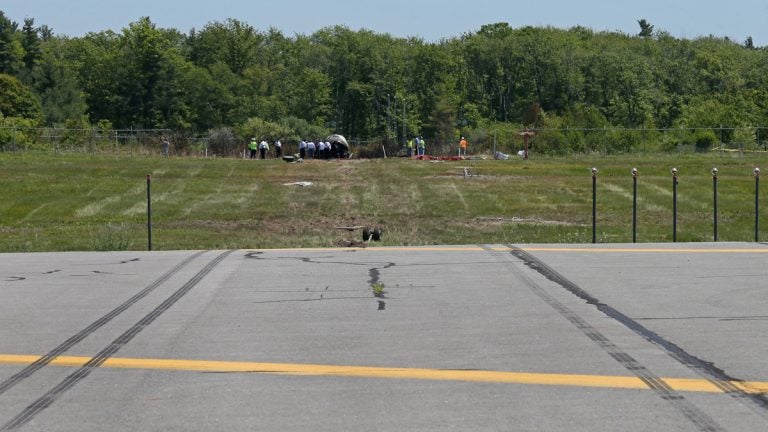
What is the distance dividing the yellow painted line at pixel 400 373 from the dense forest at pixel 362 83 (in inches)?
3704

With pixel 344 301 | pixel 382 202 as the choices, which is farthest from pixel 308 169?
pixel 344 301

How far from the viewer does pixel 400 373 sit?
851cm

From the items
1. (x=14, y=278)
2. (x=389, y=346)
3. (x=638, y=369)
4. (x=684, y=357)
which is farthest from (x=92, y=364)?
(x=14, y=278)

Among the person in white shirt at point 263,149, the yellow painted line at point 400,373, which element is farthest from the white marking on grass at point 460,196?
the yellow painted line at point 400,373

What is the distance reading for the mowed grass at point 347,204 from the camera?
27.8 metres

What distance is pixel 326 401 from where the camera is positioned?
761 centimetres

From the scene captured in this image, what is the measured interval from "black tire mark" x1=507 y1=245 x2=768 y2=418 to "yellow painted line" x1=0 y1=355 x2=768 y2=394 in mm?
94

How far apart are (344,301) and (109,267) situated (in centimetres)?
560

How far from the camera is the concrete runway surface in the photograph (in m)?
7.24

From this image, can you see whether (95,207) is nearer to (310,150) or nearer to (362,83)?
(310,150)

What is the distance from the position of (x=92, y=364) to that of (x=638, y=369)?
469 centimetres

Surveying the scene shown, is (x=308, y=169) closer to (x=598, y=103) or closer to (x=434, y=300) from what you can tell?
(x=434, y=300)

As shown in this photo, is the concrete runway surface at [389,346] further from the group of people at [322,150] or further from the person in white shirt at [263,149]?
the person in white shirt at [263,149]

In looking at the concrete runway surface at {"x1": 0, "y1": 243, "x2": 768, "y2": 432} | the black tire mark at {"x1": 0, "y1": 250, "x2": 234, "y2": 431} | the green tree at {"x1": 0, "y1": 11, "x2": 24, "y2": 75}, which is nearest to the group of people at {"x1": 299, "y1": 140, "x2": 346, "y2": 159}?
the concrete runway surface at {"x1": 0, "y1": 243, "x2": 768, "y2": 432}
